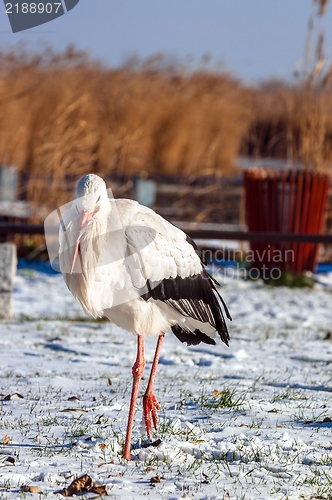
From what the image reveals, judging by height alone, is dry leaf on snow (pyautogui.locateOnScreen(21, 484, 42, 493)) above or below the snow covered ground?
above

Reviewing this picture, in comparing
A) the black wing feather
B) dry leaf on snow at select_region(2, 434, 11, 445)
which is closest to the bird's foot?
the black wing feather

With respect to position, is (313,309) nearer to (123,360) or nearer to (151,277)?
(123,360)

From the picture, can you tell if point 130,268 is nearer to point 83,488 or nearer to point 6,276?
point 83,488

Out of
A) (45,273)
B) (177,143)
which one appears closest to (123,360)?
(45,273)

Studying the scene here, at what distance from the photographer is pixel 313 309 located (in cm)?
885

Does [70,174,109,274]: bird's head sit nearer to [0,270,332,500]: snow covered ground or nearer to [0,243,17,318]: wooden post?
[0,270,332,500]: snow covered ground

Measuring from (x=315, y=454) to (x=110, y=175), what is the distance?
978cm

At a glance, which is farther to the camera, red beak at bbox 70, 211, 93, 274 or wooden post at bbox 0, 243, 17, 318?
wooden post at bbox 0, 243, 17, 318

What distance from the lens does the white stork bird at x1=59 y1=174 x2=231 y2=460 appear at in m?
3.55

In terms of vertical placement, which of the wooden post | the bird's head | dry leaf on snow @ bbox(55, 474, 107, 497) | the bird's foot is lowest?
the wooden post

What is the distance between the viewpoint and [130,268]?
3727 millimetres

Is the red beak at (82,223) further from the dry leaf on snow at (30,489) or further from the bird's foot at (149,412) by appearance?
the dry leaf on snow at (30,489)

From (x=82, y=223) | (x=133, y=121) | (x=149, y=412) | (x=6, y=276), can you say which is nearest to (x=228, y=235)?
(x=6, y=276)

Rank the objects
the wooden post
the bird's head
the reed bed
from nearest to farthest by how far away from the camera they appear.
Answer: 1. the bird's head
2. the wooden post
3. the reed bed
